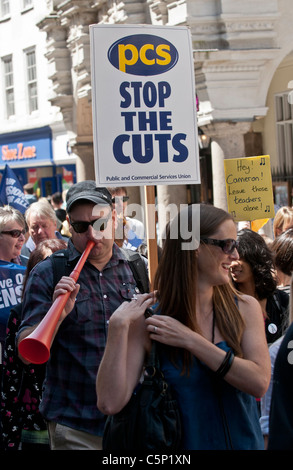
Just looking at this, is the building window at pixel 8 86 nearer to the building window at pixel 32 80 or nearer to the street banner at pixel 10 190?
the building window at pixel 32 80

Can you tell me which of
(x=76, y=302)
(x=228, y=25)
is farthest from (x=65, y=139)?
(x=76, y=302)

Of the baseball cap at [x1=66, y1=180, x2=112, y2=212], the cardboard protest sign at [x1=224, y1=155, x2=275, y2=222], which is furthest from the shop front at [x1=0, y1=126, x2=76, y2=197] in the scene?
the baseball cap at [x1=66, y1=180, x2=112, y2=212]

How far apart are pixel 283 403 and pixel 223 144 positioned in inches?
378

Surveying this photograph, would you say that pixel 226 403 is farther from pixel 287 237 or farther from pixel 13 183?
pixel 13 183

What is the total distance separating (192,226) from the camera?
112 inches

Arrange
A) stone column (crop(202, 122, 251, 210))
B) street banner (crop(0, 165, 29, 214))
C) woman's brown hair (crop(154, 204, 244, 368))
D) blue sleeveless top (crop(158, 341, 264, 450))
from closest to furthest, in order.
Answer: blue sleeveless top (crop(158, 341, 264, 450)) → woman's brown hair (crop(154, 204, 244, 368)) → street banner (crop(0, 165, 29, 214)) → stone column (crop(202, 122, 251, 210))

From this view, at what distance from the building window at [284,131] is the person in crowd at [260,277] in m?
9.46

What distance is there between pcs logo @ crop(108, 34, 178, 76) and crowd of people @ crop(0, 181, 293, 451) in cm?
106

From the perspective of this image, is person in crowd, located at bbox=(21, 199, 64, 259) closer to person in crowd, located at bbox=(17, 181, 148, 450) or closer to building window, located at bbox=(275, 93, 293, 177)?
person in crowd, located at bbox=(17, 181, 148, 450)

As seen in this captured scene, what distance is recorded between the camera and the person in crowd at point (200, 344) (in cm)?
262

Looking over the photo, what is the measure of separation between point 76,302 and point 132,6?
10506 mm

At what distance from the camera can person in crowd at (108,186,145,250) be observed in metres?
5.32

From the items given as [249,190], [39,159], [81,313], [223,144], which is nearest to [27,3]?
[39,159]
